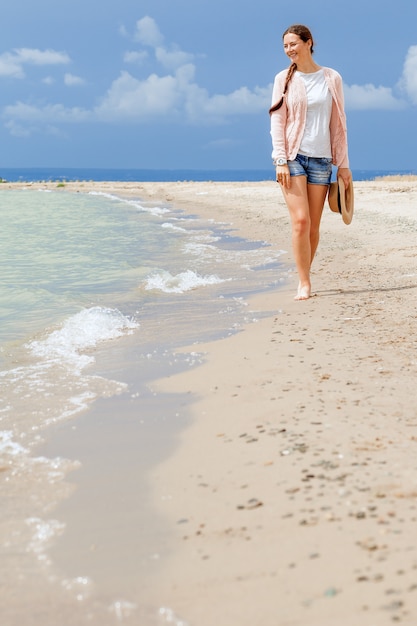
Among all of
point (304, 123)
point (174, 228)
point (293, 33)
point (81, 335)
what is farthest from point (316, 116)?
point (174, 228)

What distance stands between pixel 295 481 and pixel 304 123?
4.43 meters

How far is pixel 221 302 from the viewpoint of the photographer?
25.0ft

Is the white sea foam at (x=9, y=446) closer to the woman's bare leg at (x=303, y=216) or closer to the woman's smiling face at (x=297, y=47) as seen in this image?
the woman's bare leg at (x=303, y=216)

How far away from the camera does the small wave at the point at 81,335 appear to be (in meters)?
5.67

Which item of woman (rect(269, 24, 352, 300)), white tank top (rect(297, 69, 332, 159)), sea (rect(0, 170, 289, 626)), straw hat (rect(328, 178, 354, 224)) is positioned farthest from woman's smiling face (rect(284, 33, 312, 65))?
sea (rect(0, 170, 289, 626))

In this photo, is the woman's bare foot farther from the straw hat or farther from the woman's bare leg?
the straw hat

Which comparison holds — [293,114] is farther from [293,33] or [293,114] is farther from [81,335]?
[81,335]

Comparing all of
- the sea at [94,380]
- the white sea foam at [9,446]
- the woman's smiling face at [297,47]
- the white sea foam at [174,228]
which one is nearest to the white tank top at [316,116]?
the woman's smiling face at [297,47]

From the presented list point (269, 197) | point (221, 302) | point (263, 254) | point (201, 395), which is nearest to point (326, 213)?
point (263, 254)

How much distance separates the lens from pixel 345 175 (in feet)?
22.9

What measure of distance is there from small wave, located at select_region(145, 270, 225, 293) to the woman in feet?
7.82

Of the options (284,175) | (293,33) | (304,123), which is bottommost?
(284,175)

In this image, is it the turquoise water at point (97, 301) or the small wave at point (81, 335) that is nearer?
the turquoise water at point (97, 301)

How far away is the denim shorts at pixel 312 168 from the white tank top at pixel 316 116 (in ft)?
0.21
